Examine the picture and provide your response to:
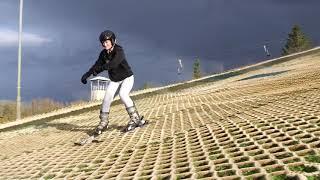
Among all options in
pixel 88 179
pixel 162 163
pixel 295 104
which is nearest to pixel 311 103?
pixel 295 104

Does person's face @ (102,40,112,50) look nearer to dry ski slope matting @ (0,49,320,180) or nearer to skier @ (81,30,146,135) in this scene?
skier @ (81,30,146,135)

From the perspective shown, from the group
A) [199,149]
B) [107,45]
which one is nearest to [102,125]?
[107,45]

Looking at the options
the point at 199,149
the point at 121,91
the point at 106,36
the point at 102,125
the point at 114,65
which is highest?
the point at 106,36

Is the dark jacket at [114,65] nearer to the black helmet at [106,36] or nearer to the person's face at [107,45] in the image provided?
the person's face at [107,45]

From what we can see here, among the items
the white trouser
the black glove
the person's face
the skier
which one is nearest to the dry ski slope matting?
the skier

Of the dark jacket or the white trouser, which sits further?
the white trouser

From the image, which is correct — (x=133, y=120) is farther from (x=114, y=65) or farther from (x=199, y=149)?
(x=199, y=149)

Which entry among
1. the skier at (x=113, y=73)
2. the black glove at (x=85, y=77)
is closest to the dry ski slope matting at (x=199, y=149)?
the skier at (x=113, y=73)

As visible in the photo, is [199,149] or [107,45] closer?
[199,149]

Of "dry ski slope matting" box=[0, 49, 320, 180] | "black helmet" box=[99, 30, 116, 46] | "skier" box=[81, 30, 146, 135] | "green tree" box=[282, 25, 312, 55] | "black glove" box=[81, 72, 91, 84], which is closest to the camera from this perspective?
"dry ski slope matting" box=[0, 49, 320, 180]

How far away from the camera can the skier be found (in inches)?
376

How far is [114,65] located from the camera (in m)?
9.59

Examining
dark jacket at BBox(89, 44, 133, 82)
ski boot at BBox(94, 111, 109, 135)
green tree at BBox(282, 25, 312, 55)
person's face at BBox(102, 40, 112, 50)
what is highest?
Result: green tree at BBox(282, 25, 312, 55)

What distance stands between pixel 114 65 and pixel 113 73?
40 centimetres
